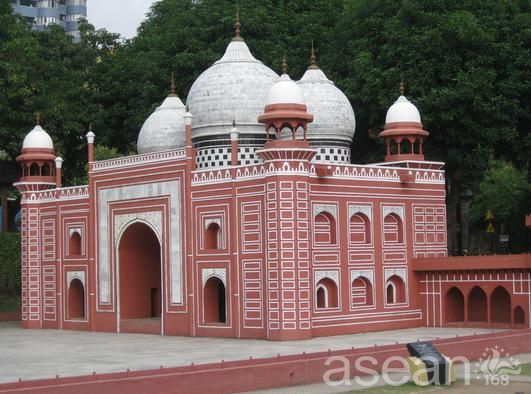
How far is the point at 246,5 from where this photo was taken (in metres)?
44.7

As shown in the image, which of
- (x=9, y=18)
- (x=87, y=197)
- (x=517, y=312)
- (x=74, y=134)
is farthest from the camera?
(x=74, y=134)

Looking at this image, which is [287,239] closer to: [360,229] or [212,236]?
[212,236]

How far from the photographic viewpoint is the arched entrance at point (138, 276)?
3425cm

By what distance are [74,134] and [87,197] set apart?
11.4m

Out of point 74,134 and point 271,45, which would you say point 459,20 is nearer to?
point 271,45

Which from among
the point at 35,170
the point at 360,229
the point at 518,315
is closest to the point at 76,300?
the point at 35,170

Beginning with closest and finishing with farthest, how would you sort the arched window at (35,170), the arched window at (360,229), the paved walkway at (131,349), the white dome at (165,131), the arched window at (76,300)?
the paved walkway at (131,349) → the arched window at (360,229) → the white dome at (165,131) → the arched window at (76,300) → the arched window at (35,170)

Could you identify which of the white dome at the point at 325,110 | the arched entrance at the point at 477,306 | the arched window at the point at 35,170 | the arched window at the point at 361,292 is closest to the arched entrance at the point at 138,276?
the arched window at the point at 35,170

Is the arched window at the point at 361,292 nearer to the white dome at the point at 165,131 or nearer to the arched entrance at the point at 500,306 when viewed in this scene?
the arched entrance at the point at 500,306

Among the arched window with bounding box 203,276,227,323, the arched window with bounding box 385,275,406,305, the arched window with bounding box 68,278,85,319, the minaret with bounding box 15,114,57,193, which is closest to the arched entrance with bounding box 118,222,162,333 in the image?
the arched window with bounding box 68,278,85,319

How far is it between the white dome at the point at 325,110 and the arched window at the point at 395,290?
16.6ft

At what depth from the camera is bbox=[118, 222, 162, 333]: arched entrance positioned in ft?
112

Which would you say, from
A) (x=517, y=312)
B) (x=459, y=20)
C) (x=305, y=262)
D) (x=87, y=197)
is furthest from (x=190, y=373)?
(x=459, y=20)

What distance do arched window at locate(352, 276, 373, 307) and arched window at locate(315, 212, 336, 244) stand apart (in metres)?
1.61
